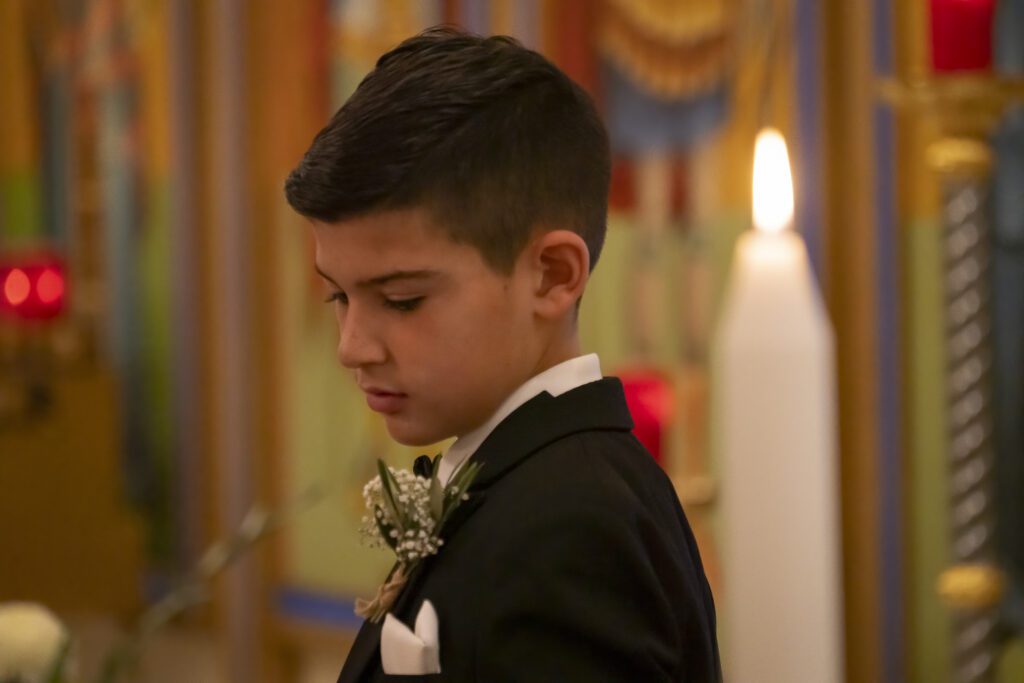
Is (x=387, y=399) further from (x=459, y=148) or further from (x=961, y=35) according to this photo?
(x=961, y=35)

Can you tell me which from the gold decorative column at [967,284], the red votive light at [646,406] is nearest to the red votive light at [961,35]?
the gold decorative column at [967,284]

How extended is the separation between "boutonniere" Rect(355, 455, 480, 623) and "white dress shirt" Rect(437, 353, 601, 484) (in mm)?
23

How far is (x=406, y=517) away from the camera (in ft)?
2.35

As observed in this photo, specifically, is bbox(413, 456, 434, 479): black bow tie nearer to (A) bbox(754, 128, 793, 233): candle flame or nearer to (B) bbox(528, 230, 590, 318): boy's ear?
(B) bbox(528, 230, 590, 318): boy's ear

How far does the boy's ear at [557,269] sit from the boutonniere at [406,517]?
10 centimetres

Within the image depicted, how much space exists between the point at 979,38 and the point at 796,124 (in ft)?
2.82

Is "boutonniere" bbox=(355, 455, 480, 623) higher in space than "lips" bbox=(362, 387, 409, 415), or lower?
lower

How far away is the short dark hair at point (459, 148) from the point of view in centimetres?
70

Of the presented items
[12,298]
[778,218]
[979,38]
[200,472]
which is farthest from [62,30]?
[778,218]

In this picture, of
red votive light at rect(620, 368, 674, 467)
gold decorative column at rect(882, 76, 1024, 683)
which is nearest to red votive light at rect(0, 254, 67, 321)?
red votive light at rect(620, 368, 674, 467)

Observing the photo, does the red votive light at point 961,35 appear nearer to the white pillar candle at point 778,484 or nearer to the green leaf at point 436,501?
the white pillar candle at point 778,484

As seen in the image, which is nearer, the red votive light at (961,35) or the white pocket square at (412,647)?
the white pocket square at (412,647)

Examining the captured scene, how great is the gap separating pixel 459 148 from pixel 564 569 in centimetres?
23

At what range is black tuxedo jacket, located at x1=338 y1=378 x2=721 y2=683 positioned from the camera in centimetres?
63
